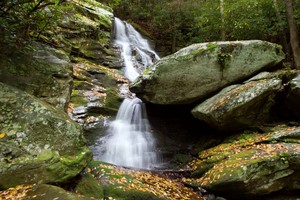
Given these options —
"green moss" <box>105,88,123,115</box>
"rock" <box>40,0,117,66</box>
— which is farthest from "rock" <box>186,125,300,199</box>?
"rock" <box>40,0,117,66</box>

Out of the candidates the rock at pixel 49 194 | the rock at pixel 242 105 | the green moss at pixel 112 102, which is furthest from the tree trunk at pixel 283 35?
the rock at pixel 49 194

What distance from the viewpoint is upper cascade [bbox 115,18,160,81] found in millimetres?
15105

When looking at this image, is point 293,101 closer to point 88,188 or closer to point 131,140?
point 131,140

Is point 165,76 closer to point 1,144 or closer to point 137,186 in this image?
point 137,186

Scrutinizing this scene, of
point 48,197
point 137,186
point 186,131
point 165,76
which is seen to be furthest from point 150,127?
point 48,197

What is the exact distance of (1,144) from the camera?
15.3 ft

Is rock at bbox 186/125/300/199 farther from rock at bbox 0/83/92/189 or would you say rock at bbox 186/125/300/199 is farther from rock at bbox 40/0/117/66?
rock at bbox 40/0/117/66

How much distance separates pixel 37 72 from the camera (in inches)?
275

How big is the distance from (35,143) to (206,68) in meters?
6.20

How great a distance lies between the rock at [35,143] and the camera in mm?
4184

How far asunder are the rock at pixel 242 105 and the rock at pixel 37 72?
15.6ft

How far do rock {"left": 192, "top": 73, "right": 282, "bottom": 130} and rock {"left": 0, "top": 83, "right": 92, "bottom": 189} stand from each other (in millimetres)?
4643

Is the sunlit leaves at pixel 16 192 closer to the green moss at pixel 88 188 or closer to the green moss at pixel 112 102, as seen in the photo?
the green moss at pixel 88 188

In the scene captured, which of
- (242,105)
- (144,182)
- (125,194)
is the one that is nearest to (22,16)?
(125,194)
